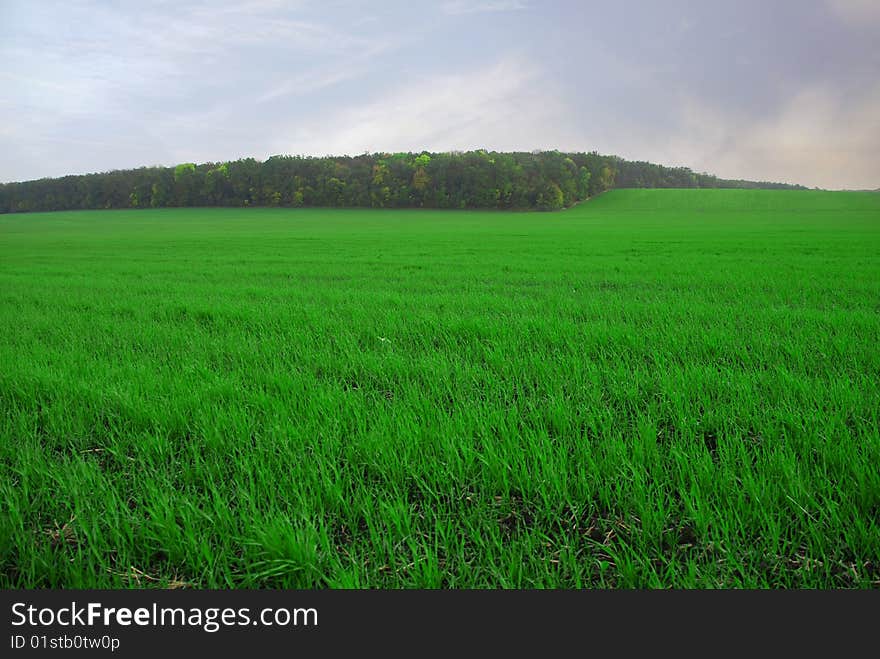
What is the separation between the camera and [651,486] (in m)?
2.09

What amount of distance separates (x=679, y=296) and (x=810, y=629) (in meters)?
6.91

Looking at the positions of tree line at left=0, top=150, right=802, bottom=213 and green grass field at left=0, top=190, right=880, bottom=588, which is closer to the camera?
green grass field at left=0, top=190, right=880, bottom=588

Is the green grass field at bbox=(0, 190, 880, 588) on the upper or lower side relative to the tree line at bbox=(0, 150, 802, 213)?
lower

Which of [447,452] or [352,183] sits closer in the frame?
[447,452]

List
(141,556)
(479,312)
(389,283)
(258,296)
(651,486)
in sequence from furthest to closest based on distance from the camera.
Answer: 1. (389,283)
2. (258,296)
3. (479,312)
4. (651,486)
5. (141,556)

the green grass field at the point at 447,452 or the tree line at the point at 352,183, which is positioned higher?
the tree line at the point at 352,183

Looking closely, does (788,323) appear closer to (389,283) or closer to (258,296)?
(389,283)

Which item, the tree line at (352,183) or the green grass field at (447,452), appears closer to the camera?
the green grass field at (447,452)

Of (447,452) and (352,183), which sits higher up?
(352,183)

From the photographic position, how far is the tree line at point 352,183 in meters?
78.3

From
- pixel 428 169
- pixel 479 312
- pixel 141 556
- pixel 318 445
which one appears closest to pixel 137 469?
pixel 141 556

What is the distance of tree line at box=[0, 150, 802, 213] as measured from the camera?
78.3 m

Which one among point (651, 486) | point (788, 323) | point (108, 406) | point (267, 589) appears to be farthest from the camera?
point (788, 323)

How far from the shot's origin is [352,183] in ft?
270
